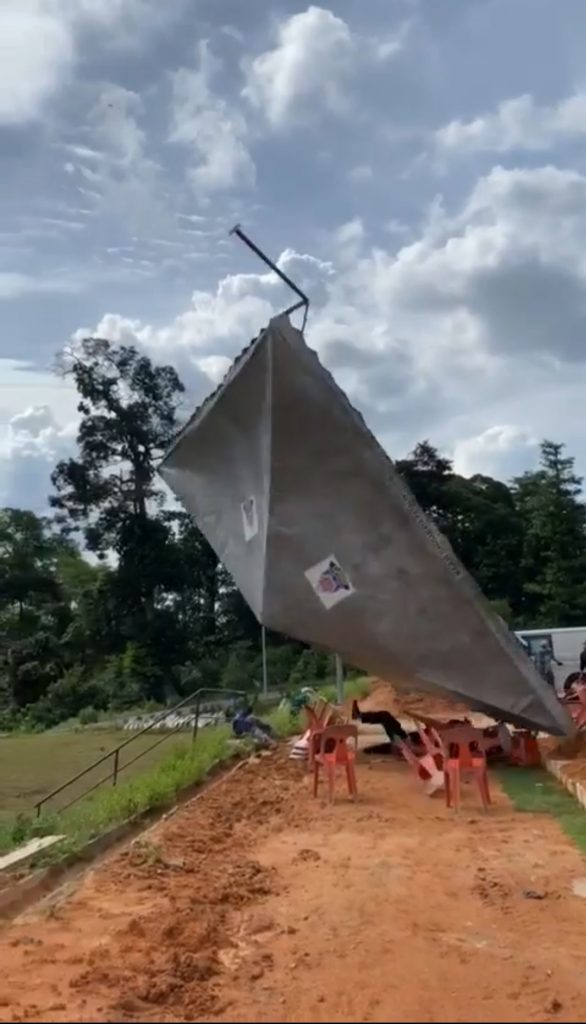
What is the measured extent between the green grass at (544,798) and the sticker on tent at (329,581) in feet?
9.39

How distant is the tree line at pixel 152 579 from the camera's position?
3888 centimetres

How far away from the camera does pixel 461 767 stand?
11.1 meters

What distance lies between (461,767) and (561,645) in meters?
14.3

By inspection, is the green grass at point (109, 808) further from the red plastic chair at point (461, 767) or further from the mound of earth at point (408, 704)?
the mound of earth at point (408, 704)

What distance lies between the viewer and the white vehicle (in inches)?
953

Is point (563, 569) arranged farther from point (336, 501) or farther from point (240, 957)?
point (240, 957)

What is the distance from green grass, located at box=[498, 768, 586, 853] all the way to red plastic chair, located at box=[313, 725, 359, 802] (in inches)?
67.9

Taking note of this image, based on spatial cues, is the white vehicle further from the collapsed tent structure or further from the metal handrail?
the collapsed tent structure

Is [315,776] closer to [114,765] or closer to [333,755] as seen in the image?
[333,755]

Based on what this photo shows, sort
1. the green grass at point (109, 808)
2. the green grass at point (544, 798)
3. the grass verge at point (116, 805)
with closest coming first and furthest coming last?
1. the green grass at point (544, 798)
2. the grass verge at point (116, 805)
3. the green grass at point (109, 808)

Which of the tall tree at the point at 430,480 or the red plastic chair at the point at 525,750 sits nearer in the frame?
the red plastic chair at the point at 525,750

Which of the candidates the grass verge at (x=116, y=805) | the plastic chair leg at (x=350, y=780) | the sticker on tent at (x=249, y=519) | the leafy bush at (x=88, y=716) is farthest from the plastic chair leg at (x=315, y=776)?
the leafy bush at (x=88, y=716)

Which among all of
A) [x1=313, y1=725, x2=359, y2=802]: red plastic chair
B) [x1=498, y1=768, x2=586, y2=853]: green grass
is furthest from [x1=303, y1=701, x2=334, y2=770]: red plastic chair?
[x1=498, y1=768, x2=586, y2=853]: green grass

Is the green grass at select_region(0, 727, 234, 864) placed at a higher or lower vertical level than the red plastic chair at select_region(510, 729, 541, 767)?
lower
